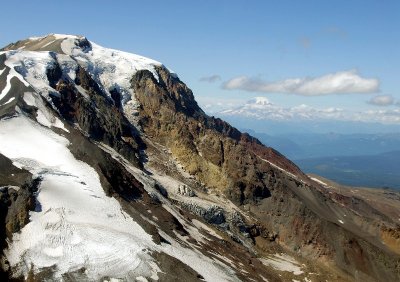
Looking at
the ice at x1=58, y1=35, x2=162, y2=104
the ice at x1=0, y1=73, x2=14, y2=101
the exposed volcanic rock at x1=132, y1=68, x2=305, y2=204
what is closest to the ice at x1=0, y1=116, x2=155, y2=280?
the ice at x1=0, y1=73, x2=14, y2=101

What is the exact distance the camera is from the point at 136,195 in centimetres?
8506

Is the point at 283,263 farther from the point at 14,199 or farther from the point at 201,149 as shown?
the point at 14,199

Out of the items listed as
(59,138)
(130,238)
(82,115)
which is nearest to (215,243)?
(130,238)

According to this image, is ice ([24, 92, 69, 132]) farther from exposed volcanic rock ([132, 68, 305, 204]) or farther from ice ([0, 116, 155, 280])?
exposed volcanic rock ([132, 68, 305, 204])

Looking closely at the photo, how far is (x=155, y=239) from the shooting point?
66562 mm

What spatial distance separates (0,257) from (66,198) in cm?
1542

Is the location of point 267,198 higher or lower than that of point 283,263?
higher

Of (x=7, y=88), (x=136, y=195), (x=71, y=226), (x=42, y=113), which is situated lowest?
(x=71, y=226)

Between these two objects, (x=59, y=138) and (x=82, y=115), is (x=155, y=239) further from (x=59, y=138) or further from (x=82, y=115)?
(x=82, y=115)

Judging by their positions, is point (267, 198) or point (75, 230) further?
point (267, 198)

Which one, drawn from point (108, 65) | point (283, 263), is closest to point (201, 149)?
point (108, 65)

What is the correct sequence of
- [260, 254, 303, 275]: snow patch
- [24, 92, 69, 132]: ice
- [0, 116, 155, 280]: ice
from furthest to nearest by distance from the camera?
[260, 254, 303, 275]: snow patch < [24, 92, 69, 132]: ice < [0, 116, 155, 280]: ice

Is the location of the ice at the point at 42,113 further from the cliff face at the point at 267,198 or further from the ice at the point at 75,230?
the cliff face at the point at 267,198

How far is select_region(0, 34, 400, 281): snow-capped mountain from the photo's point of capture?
2312 inches
